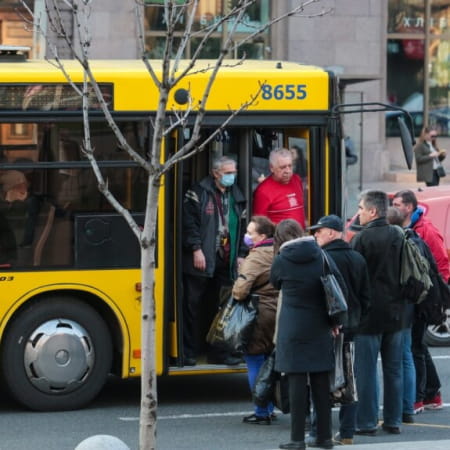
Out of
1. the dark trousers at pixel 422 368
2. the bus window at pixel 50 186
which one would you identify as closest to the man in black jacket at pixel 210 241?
the bus window at pixel 50 186

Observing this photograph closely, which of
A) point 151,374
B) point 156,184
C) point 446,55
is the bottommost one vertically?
point 151,374

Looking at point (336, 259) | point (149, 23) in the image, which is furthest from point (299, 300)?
point (149, 23)

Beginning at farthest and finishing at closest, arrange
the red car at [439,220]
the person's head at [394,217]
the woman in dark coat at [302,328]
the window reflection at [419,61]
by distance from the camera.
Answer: the window reflection at [419,61]
the red car at [439,220]
the person's head at [394,217]
the woman in dark coat at [302,328]

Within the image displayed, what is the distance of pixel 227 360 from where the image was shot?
11008 millimetres

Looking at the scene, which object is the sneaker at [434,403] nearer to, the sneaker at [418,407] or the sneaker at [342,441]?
the sneaker at [418,407]

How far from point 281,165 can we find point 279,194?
0.26 metres

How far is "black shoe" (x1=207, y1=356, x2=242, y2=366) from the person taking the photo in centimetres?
1097

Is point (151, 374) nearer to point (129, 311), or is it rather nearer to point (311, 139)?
point (129, 311)

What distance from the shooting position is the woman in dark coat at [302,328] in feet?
29.0

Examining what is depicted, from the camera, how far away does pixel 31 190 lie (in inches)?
415

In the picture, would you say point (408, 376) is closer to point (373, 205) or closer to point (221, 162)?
point (373, 205)

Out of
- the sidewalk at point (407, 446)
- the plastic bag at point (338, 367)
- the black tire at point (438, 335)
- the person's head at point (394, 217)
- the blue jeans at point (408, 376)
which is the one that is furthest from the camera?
the black tire at point (438, 335)

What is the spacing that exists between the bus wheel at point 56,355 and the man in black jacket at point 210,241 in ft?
2.41

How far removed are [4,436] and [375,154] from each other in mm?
19275
